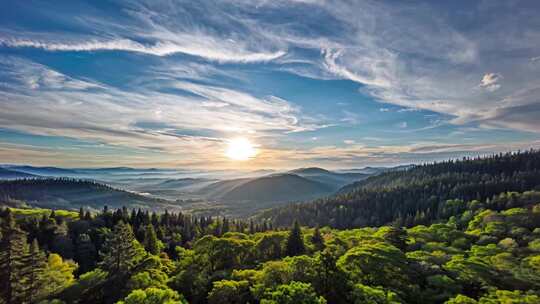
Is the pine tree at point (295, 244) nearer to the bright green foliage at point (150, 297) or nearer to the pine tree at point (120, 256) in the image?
the pine tree at point (120, 256)

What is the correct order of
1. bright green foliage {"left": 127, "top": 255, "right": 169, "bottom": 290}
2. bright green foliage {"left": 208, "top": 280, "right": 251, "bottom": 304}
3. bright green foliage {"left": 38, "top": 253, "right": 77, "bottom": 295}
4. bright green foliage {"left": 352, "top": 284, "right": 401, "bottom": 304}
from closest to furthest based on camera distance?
1. bright green foliage {"left": 352, "top": 284, "right": 401, "bottom": 304}
2. bright green foliage {"left": 208, "top": 280, "right": 251, "bottom": 304}
3. bright green foliage {"left": 127, "top": 255, "right": 169, "bottom": 290}
4. bright green foliage {"left": 38, "top": 253, "right": 77, "bottom": 295}

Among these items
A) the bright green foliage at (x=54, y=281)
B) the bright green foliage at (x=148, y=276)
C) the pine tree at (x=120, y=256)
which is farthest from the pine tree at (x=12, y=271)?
the bright green foliage at (x=148, y=276)

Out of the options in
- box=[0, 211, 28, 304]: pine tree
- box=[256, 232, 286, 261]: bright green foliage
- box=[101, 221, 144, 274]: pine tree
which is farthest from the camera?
box=[256, 232, 286, 261]: bright green foliage

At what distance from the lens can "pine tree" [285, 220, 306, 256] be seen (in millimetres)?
100125

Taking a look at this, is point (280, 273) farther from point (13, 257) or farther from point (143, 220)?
point (143, 220)

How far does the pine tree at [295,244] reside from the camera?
100 metres

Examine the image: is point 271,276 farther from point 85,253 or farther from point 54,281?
point 85,253

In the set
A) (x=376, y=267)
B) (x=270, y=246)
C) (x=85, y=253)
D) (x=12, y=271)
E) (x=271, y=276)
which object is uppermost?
(x=376, y=267)

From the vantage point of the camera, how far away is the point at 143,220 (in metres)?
158

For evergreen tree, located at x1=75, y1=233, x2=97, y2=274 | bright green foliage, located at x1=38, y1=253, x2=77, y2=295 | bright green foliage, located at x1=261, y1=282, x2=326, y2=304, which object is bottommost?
evergreen tree, located at x1=75, y1=233, x2=97, y2=274

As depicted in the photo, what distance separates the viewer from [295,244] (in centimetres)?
10119

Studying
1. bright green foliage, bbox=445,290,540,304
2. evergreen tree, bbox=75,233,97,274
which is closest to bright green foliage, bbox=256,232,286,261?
bright green foliage, bbox=445,290,540,304

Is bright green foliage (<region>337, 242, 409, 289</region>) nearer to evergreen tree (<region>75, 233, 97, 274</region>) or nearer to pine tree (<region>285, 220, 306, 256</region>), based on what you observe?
pine tree (<region>285, 220, 306, 256</region>)

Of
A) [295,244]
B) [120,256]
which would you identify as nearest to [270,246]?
[295,244]
